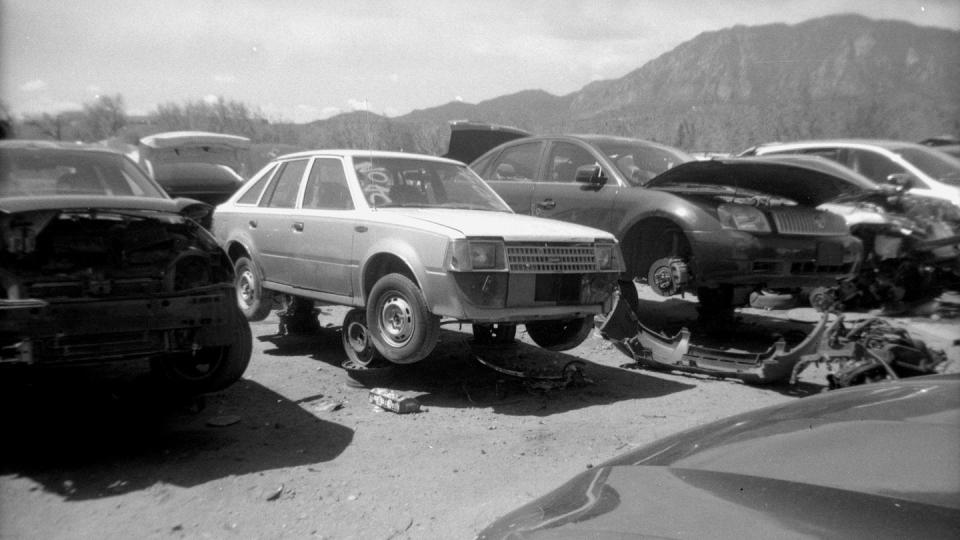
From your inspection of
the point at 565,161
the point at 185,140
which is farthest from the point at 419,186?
the point at 185,140

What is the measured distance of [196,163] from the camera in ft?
33.0

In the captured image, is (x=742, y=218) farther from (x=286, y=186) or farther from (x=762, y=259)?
(x=286, y=186)

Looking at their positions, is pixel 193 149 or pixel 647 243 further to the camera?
pixel 193 149

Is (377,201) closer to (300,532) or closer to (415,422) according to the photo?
(415,422)

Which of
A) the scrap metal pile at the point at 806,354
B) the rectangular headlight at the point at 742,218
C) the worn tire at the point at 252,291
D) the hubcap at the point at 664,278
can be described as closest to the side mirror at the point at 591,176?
the hubcap at the point at 664,278

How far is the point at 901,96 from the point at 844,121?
0.80 metres

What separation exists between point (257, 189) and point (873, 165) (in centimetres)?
574

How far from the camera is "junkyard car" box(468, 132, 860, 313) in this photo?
602cm

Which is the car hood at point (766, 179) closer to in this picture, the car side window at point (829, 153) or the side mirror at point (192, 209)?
the car side window at point (829, 153)

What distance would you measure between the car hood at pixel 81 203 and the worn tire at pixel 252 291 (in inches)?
78.6

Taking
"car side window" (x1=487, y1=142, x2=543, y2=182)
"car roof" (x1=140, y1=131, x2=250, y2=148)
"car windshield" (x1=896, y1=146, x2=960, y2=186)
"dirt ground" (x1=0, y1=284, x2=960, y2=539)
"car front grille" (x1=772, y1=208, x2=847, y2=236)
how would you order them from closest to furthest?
"dirt ground" (x1=0, y1=284, x2=960, y2=539) → "car front grille" (x1=772, y1=208, x2=847, y2=236) → "car windshield" (x1=896, y1=146, x2=960, y2=186) → "car side window" (x1=487, y1=142, x2=543, y2=182) → "car roof" (x1=140, y1=131, x2=250, y2=148)

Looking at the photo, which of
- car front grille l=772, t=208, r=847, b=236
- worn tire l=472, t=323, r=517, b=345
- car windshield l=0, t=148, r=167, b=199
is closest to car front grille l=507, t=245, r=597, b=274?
worn tire l=472, t=323, r=517, b=345

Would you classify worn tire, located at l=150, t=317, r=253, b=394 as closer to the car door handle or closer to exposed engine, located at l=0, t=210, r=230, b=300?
exposed engine, located at l=0, t=210, r=230, b=300

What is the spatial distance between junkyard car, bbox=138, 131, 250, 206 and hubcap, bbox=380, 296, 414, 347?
13.0 feet
